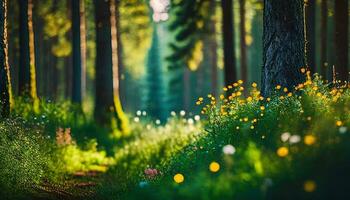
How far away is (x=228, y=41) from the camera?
1828cm

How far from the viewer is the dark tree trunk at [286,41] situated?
31.2 feet

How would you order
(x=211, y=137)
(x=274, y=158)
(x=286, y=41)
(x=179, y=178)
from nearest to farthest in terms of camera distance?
(x=274, y=158) < (x=179, y=178) < (x=211, y=137) < (x=286, y=41)

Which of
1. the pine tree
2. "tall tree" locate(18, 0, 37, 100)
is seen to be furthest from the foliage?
the pine tree

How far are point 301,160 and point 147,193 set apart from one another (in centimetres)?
224

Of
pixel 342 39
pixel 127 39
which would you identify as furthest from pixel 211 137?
pixel 127 39

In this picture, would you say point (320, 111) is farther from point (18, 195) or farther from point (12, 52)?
point (12, 52)

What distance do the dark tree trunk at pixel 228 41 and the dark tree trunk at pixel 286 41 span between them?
8355 mm

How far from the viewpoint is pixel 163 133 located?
50.5 feet

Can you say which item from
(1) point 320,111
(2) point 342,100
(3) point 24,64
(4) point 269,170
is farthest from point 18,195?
(3) point 24,64

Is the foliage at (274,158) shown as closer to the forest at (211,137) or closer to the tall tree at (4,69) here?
the forest at (211,137)

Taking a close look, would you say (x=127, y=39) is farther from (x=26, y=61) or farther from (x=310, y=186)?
(x=310, y=186)

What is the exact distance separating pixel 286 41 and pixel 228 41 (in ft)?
28.8

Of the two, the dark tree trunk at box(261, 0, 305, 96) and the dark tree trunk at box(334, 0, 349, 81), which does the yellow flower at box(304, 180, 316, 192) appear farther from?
the dark tree trunk at box(334, 0, 349, 81)

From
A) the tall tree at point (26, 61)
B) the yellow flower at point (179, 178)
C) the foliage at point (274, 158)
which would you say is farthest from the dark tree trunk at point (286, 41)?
the tall tree at point (26, 61)
